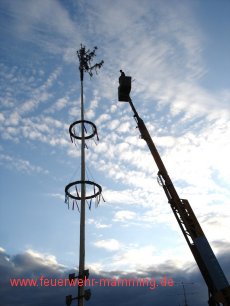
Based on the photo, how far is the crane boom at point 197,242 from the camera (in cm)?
1469

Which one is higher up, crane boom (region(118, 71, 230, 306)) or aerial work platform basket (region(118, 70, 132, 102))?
aerial work platform basket (region(118, 70, 132, 102))

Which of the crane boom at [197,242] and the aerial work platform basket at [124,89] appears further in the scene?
the aerial work platform basket at [124,89]

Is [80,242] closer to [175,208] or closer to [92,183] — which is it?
[92,183]

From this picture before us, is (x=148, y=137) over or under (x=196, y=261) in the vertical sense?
over

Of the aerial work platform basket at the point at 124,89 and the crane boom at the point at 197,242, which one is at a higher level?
the aerial work platform basket at the point at 124,89

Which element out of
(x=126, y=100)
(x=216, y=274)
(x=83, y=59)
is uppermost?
(x=83, y=59)

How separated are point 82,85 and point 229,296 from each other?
18.4m

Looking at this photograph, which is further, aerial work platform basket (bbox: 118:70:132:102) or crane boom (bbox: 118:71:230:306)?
aerial work platform basket (bbox: 118:70:132:102)

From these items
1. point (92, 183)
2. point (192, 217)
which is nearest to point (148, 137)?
A: point (92, 183)

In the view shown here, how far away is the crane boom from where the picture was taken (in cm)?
1469

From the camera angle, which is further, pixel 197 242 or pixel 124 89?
pixel 124 89

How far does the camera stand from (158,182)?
1867cm

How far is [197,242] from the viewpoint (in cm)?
1584

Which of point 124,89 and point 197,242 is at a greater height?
point 124,89
